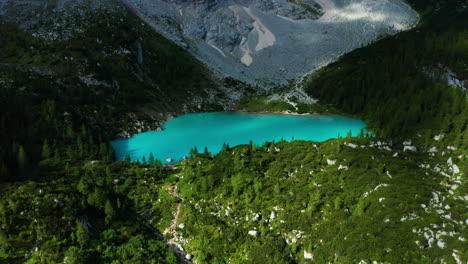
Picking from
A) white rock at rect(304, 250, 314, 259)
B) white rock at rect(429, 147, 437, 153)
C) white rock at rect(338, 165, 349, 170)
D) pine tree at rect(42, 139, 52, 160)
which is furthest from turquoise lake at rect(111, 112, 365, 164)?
white rock at rect(304, 250, 314, 259)

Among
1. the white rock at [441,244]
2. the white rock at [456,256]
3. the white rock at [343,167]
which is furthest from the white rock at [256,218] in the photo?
the white rock at [456,256]

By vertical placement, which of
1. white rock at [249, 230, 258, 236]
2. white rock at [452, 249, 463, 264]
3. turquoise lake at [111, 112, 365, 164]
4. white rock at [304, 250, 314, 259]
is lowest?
turquoise lake at [111, 112, 365, 164]

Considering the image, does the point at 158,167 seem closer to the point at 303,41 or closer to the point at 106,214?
the point at 106,214

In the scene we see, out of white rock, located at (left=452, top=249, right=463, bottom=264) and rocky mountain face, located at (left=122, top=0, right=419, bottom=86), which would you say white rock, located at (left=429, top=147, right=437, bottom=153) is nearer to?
white rock, located at (left=452, top=249, right=463, bottom=264)

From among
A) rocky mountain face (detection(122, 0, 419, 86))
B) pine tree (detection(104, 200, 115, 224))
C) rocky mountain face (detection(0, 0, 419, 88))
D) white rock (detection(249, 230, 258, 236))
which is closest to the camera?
white rock (detection(249, 230, 258, 236))

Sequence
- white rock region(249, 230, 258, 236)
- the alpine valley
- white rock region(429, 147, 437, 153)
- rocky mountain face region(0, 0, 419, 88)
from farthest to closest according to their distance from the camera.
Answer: rocky mountain face region(0, 0, 419, 88), white rock region(429, 147, 437, 153), white rock region(249, 230, 258, 236), the alpine valley


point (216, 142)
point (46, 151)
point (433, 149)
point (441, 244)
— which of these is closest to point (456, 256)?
point (441, 244)

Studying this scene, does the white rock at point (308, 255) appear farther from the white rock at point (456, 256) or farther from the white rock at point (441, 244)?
the white rock at point (456, 256)

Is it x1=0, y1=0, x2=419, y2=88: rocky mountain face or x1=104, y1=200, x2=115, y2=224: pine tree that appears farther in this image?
x1=0, y1=0, x2=419, y2=88: rocky mountain face
